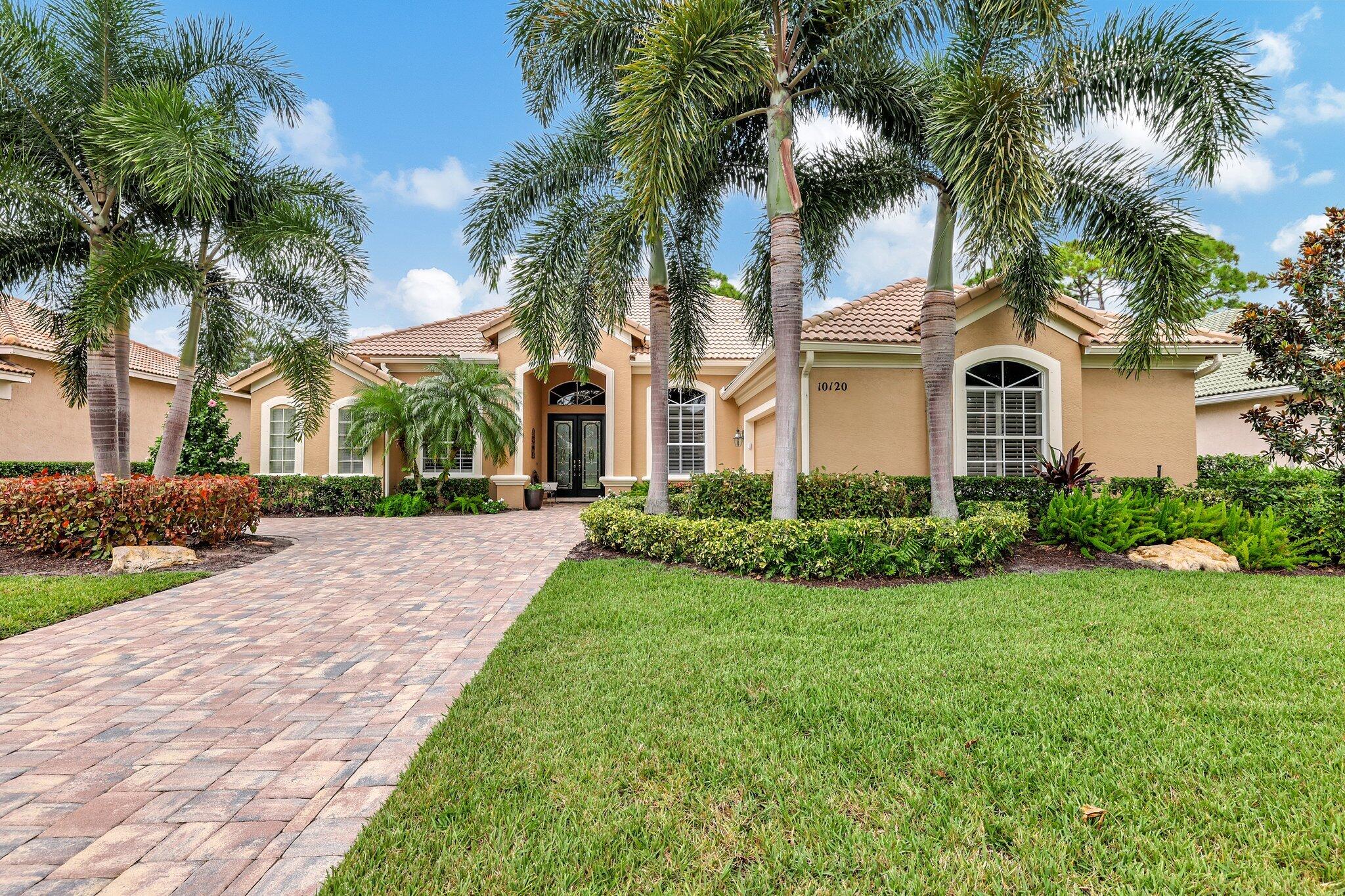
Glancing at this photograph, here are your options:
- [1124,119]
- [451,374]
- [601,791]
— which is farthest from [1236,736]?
[451,374]

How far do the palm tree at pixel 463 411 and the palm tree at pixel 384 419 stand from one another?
192 millimetres

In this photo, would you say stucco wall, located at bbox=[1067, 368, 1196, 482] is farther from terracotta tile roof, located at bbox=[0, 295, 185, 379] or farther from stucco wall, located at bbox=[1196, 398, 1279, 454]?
terracotta tile roof, located at bbox=[0, 295, 185, 379]

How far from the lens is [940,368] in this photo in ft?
28.1

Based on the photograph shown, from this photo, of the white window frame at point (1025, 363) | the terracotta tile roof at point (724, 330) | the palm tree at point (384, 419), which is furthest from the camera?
the terracotta tile roof at point (724, 330)

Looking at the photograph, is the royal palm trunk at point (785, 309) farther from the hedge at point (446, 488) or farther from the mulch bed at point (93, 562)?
the hedge at point (446, 488)

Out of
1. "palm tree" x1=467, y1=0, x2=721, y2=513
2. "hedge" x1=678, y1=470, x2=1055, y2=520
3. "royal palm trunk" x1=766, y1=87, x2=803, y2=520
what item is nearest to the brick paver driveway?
"hedge" x1=678, y1=470, x2=1055, y2=520

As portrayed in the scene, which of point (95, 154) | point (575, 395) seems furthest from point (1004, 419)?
point (95, 154)

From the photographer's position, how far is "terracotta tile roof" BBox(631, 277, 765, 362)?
58.6 ft

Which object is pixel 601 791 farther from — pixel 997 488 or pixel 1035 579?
pixel 997 488

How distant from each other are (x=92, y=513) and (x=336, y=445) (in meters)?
8.13

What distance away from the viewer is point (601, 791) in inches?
109

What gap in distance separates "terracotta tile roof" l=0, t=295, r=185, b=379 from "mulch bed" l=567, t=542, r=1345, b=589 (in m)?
11.6

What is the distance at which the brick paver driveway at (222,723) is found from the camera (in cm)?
240

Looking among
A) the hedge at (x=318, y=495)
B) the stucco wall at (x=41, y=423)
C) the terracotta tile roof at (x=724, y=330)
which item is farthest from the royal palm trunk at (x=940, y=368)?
the stucco wall at (x=41, y=423)
